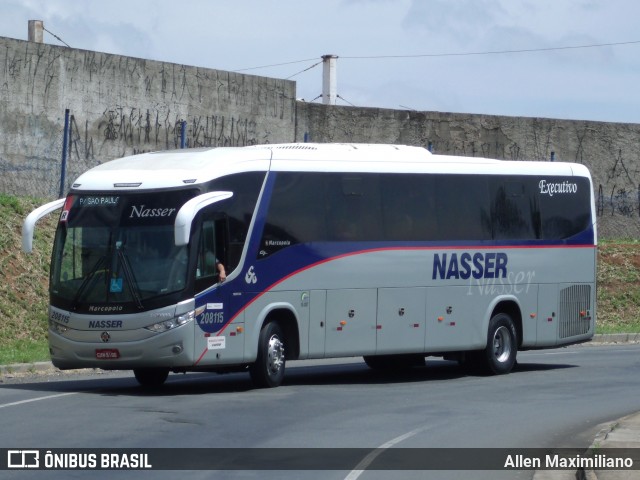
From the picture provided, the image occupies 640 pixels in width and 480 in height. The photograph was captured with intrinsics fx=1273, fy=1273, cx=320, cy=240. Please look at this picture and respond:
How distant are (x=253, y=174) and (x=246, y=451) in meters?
6.50

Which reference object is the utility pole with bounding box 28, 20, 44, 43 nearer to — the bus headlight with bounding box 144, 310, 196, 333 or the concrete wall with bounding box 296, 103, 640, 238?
the concrete wall with bounding box 296, 103, 640, 238

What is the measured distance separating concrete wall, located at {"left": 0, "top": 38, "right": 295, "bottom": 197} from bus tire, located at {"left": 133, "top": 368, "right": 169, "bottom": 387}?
9.53 m

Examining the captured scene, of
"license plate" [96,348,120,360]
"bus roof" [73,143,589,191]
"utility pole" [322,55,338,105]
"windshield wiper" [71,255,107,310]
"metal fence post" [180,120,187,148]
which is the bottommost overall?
"license plate" [96,348,120,360]

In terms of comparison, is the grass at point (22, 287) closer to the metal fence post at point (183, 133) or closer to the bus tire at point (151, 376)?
the bus tire at point (151, 376)

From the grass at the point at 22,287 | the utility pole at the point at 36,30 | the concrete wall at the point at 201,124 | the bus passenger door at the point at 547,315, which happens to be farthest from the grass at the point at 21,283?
the bus passenger door at the point at 547,315

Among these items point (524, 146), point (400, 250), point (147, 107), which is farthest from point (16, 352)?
point (524, 146)

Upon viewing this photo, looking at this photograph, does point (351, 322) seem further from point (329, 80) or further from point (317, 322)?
point (329, 80)

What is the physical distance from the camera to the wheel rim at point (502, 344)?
21.6m

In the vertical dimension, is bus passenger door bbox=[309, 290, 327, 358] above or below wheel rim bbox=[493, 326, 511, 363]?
above

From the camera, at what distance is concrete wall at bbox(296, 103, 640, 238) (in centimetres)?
3381

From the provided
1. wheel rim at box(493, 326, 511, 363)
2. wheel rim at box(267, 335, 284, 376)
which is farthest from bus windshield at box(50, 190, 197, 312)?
wheel rim at box(493, 326, 511, 363)

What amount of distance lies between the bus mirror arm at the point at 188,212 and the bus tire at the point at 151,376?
2495 mm

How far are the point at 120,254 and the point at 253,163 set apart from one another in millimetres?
2410

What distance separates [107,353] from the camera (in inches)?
659
